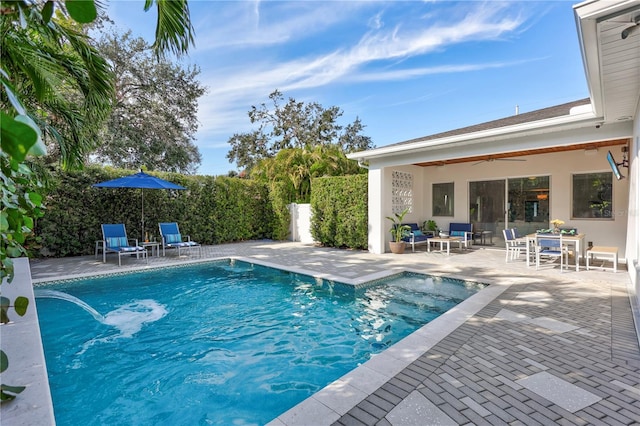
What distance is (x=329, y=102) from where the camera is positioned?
28406 millimetres

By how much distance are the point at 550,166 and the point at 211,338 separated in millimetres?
12738

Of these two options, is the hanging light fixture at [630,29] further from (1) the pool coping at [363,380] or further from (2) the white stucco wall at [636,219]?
(1) the pool coping at [363,380]

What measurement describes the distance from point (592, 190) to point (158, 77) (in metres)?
21.1

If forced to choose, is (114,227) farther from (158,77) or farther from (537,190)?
(537,190)

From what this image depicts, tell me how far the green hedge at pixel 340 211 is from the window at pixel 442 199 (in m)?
4.35

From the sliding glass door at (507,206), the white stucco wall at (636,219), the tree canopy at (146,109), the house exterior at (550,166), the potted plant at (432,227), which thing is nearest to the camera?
the house exterior at (550,166)

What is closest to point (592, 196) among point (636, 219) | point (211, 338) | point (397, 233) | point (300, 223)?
point (636, 219)

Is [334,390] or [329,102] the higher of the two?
[329,102]

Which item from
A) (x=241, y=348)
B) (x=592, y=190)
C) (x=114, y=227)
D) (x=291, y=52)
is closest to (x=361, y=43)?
(x=291, y=52)

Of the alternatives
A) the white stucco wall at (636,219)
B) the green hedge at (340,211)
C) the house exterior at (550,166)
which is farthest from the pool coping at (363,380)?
the green hedge at (340,211)

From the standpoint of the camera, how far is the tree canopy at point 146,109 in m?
17.7

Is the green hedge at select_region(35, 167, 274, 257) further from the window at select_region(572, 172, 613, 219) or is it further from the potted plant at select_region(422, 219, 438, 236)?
the window at select_region(572, 172, 613, 219)

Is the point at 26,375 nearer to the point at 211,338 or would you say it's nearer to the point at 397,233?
the point at 211,338

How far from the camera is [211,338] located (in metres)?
5.13
